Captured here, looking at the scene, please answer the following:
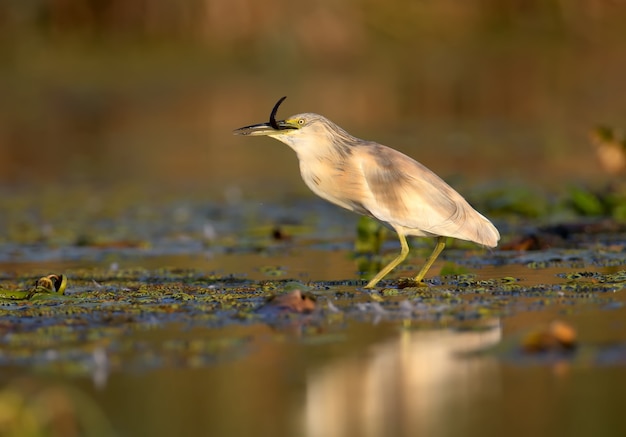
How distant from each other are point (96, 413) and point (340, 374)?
0.95 metres

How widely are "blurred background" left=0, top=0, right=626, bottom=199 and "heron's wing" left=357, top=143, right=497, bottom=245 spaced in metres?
6.11

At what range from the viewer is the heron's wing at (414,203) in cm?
613

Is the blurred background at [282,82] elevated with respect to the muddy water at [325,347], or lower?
elevated

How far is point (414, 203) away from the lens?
242 inches

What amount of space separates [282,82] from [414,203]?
1445 centimetres

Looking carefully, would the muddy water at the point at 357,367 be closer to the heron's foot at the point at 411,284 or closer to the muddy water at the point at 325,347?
the muddy water at the point at 325,347

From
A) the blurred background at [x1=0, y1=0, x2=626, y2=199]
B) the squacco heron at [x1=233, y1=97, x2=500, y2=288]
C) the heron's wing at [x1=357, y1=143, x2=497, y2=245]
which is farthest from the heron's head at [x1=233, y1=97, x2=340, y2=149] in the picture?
the blurred background at [x1=0, y1=0, x2=626, y2=199]

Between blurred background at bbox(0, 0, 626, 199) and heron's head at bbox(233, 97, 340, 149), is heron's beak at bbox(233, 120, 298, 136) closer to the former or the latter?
heron's head at bbox(233, 97, 340, 149)

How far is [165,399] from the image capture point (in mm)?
4277

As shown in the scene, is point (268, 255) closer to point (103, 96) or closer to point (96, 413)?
point (96, 413)

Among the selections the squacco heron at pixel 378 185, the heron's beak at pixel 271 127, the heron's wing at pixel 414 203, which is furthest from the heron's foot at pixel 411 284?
the heron's beak at pixel 271 127

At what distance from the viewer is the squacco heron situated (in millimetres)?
6137

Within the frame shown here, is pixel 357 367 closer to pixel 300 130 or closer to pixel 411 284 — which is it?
pixel 411 284

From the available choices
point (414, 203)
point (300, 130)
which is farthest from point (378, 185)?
point (300, 130)
